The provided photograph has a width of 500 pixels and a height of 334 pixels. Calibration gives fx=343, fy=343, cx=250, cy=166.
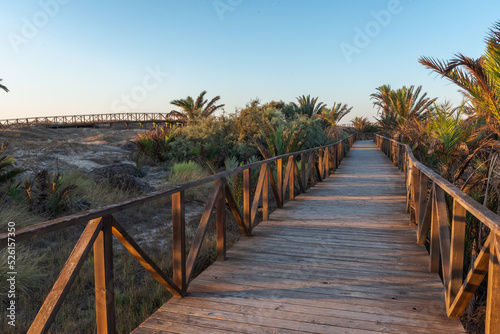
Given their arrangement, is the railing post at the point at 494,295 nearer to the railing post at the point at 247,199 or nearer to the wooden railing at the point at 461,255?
the wooden railing at the point at 461,255

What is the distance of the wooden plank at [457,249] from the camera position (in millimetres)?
2496

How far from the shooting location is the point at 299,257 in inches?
154

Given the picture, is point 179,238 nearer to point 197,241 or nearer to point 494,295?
point 197,241

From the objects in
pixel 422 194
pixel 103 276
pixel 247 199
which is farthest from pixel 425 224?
pixel 103 276

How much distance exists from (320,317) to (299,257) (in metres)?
1.36

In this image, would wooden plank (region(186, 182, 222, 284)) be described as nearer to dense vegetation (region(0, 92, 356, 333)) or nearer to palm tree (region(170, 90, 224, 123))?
dense vegetation (region(0, 92, 356, 333))

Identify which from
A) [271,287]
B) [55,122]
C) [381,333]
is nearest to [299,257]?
[271,287]

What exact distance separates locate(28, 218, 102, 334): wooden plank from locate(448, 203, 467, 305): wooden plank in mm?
2433

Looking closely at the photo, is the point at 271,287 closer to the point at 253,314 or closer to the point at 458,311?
the point at 253,314

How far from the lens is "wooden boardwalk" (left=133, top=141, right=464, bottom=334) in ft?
8.11

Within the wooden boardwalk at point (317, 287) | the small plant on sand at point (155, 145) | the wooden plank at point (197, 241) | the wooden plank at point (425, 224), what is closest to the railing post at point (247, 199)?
the wooden boardwalk at point (317, 287)

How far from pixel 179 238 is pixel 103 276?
3.04ft

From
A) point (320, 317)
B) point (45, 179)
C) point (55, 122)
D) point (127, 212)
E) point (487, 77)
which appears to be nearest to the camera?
point (320, 317)

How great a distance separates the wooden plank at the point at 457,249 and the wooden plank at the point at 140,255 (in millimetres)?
2128
